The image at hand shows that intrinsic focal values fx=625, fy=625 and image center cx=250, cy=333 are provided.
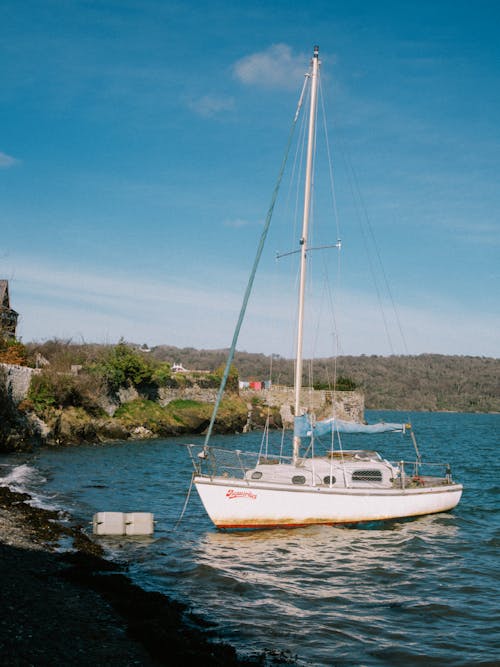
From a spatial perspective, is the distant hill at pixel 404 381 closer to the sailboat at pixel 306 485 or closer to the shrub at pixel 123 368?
the shrub at pixel 123 368

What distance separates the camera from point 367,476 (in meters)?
19.9

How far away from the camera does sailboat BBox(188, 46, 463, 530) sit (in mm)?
17656

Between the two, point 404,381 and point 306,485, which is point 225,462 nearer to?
point 306,485

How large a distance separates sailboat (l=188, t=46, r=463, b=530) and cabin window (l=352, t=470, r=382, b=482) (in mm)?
32

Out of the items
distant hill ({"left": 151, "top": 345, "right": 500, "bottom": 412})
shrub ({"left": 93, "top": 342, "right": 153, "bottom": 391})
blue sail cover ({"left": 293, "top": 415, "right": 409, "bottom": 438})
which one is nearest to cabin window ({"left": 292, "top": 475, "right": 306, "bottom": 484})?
blue sail cover ({"left": 293, "top": 415, "right": 409, "bottom": 438})

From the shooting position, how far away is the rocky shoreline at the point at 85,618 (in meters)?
8.12

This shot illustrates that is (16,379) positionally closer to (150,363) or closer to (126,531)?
(150,363)

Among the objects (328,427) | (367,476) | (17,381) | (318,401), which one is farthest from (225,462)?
(318,401)

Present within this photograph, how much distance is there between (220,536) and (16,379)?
2250cm

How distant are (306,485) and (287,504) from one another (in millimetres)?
A: 801

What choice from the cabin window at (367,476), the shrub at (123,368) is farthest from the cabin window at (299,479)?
the shrub at (123,368)

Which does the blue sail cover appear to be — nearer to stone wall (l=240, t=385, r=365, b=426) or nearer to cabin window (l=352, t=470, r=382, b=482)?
cabin window (l=352, t=470, r=382, b=482)

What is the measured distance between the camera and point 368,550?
1688 centimetres

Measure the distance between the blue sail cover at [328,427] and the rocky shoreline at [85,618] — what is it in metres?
8.00
